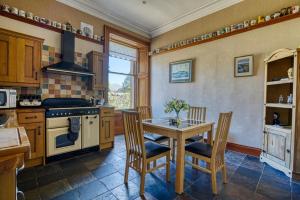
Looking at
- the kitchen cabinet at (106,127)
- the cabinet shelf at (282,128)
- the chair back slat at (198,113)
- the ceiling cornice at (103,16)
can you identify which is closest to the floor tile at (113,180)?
the kitchen cabinet at (106,127)

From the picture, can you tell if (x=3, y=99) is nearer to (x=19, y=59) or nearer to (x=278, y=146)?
(x=19, y=59)

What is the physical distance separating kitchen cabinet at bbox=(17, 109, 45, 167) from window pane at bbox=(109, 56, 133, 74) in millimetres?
2352

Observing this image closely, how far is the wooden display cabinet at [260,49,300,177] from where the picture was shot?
211cm

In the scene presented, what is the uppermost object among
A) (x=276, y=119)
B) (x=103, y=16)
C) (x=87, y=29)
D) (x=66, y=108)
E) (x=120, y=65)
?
(x=103, y=16)

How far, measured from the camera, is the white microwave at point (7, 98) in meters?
2.20

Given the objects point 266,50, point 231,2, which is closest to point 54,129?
point 266,50

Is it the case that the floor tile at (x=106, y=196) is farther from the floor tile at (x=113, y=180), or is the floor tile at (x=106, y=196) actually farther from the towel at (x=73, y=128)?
the towel at (x=73, y=128)

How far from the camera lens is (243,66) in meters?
3.02

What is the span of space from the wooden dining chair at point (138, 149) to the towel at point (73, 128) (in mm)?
1214

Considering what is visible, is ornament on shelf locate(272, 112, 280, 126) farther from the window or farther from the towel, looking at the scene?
the window

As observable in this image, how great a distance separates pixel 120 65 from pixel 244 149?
146 inches

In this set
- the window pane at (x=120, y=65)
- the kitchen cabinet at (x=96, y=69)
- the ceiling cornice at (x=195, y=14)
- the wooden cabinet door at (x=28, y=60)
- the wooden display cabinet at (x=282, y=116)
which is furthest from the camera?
the window pane at (x=120, y=65)

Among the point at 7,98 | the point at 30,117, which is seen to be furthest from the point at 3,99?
the point at 30,117

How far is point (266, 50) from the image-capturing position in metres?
2.79
